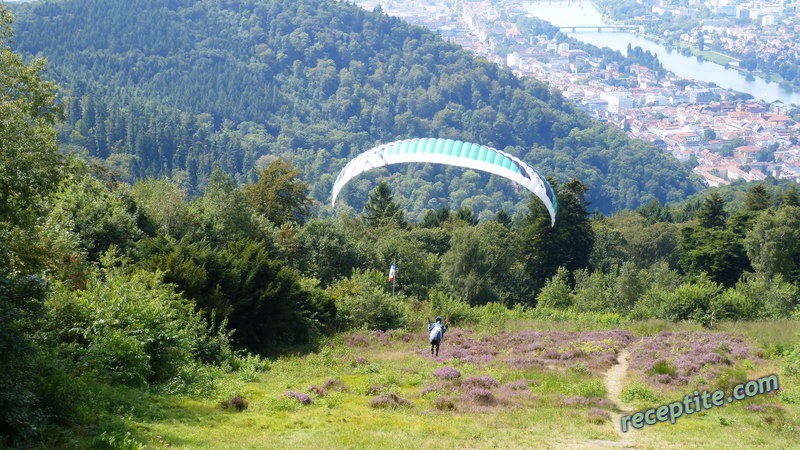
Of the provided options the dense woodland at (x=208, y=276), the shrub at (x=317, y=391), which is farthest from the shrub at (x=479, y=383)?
the dense woodland at (x=208, y=276)

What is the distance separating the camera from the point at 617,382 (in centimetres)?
1969

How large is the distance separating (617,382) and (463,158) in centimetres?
1837

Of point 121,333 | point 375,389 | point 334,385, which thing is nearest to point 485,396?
point 375,389

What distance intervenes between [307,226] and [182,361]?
21.3m

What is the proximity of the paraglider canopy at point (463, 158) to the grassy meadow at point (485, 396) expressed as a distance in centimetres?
1172

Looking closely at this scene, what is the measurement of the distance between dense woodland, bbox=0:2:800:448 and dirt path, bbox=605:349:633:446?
25.6 ft

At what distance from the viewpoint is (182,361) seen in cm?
1828

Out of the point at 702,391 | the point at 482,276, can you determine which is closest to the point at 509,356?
the point at 702,391

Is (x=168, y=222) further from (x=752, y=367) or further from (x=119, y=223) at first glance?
(x=752, y=367)

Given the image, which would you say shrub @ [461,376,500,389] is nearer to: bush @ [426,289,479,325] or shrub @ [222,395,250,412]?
shrub @ [222,395,250,412]

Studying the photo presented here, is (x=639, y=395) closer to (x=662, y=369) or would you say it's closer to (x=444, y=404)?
(x=662, y=369)

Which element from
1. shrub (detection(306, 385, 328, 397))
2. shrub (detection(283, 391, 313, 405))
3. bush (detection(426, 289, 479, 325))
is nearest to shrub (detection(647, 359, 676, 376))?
shrub (detection(306, 385, 328, 397))

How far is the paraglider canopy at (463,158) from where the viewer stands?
36.3m

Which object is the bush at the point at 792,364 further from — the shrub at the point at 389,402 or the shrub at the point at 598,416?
the shrub at the point at 389,402
